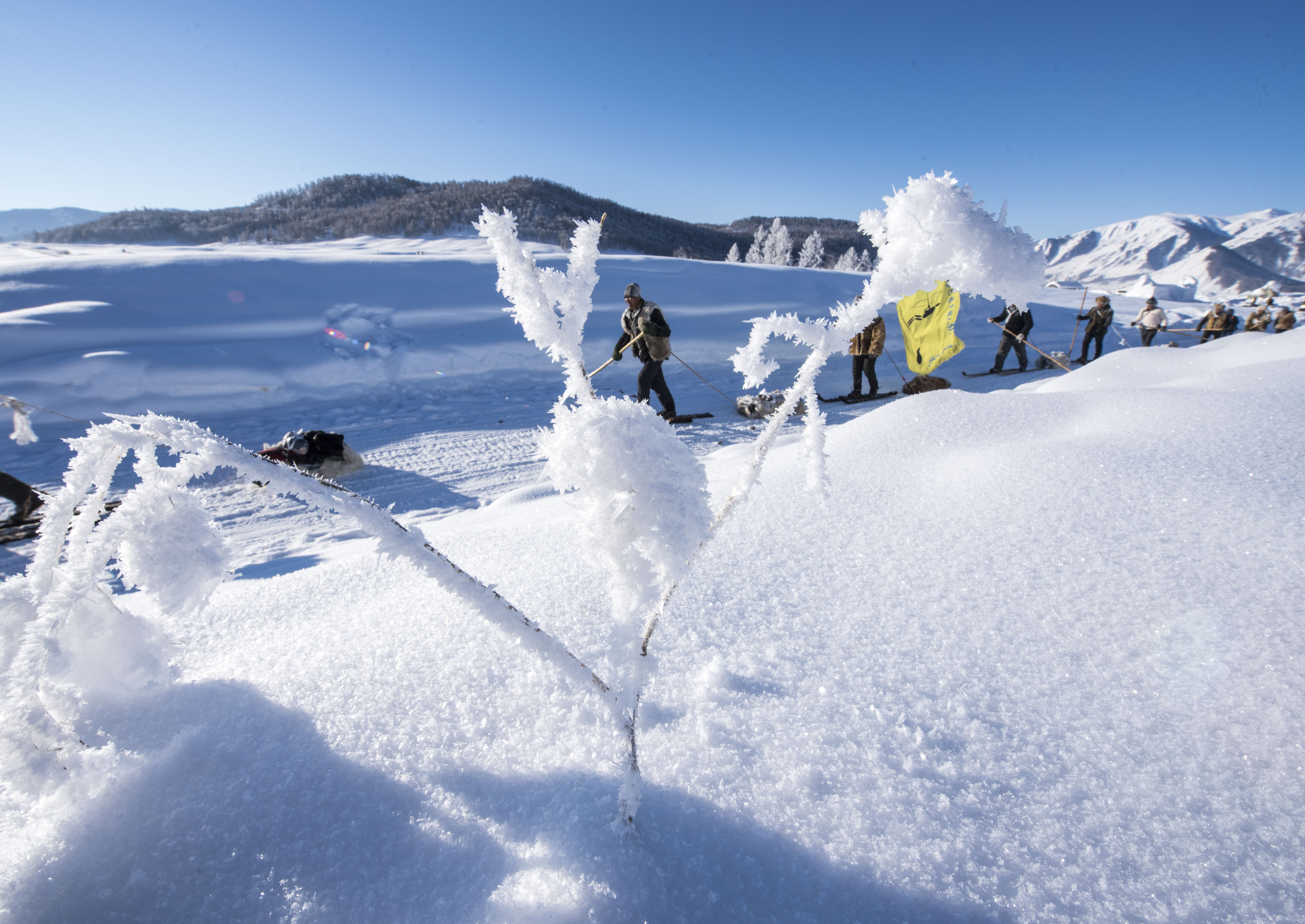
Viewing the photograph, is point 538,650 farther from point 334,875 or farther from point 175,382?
point 175,382

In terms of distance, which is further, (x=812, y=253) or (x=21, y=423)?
(x=812, y=253)

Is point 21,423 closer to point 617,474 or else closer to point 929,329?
point 617,474

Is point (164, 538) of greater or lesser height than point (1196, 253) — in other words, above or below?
below

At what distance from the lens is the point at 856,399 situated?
22.4 ft

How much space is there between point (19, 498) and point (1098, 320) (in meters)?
13.2

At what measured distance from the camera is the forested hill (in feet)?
150

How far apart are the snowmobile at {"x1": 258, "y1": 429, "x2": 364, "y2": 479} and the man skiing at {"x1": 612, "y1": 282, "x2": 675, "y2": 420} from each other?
253cm

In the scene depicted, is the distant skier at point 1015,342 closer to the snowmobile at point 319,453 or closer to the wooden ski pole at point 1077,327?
the wooden ski pole at point 1077,327

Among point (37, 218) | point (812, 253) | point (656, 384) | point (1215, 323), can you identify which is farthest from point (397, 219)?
point (37, 218)

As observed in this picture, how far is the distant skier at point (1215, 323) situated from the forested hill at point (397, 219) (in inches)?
1210

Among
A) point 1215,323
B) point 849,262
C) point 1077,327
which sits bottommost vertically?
point 1077,327

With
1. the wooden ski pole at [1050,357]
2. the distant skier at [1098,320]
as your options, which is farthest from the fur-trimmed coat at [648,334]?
the distant skier at [1098,320]

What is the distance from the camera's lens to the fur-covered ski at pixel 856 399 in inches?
267

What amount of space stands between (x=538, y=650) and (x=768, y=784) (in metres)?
0.52
